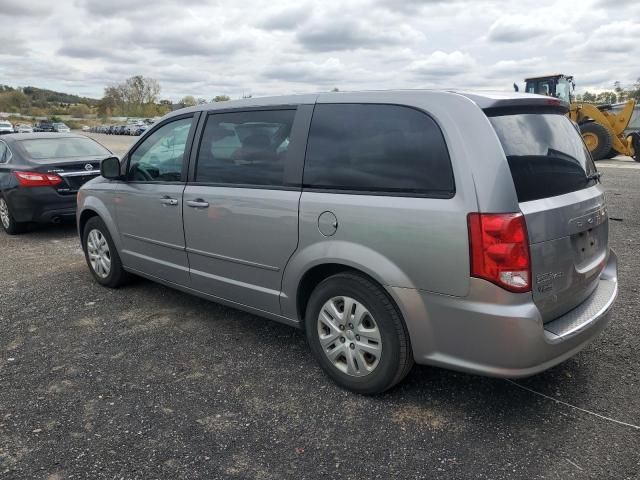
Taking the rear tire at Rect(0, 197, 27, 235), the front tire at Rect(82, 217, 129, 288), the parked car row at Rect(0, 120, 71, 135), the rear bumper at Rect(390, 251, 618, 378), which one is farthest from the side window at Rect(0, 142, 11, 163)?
the parked car row at Rect(0, 120, 71, 135)

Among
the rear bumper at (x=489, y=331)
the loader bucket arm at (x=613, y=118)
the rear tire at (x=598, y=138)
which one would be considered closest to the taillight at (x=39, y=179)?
the rear bumper at (x=489, y=331)

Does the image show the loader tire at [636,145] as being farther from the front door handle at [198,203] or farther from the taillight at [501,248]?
the taillight at [501,248]

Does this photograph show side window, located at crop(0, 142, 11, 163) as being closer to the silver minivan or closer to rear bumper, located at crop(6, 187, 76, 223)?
rear bumper, located at crop(6, 187, 76, 223)

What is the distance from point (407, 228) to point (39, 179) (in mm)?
6409

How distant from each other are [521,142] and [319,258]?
1.25 metres

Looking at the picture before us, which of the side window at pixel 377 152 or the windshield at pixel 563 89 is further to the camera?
the windshield at pixel 563 89

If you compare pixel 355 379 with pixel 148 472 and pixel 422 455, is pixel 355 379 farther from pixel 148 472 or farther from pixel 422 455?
pixel 148 472

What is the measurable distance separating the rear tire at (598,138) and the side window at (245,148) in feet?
52.8

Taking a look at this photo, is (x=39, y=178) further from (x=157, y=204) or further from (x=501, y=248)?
(x=501, y=248)

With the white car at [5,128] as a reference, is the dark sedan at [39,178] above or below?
below

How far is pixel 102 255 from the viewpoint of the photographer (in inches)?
205

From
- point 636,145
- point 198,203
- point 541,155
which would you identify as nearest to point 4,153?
point 198,203

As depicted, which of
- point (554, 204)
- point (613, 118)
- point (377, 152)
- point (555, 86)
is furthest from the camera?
point (555, 86)

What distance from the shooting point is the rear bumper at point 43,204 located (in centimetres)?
746
